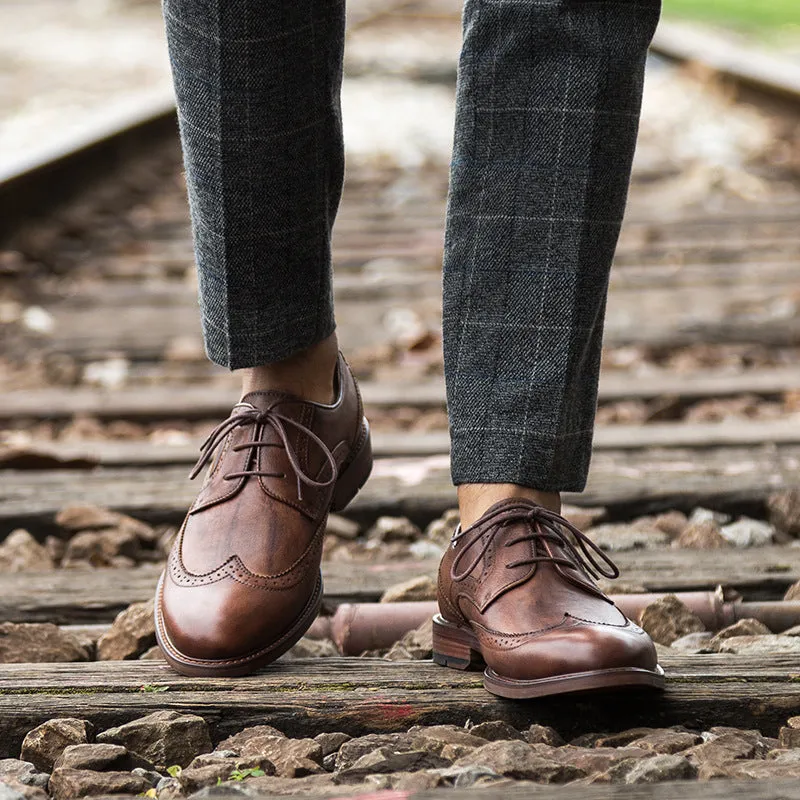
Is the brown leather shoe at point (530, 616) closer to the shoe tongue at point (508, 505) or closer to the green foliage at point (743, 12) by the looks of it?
the shoe tongue at point (508, 505)

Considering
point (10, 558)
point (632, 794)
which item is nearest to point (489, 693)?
point (632, 794)

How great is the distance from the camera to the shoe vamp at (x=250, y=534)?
142cm

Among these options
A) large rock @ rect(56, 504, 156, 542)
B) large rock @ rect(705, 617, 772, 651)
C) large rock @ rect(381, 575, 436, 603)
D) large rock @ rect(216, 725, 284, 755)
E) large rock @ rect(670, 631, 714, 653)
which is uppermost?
large rock @ rect(56, 504, 156, 542)

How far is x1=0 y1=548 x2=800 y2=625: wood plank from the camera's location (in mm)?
1729

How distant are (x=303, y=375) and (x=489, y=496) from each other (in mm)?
274

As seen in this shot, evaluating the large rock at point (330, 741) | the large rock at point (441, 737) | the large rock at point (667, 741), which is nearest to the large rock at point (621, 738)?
the large rock at point (667, 741)

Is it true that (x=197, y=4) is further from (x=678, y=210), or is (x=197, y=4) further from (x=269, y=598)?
(x=678, y=210)

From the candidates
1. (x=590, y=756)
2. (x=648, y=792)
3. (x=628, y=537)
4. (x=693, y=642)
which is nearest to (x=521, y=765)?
(x=590, y=756)

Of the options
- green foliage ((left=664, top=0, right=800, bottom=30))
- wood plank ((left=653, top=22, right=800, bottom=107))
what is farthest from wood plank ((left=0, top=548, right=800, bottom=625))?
green foliage ((left=664, top=0, right=800, bottom=30))

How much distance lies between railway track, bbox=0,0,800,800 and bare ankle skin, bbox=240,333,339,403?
12.6 inches

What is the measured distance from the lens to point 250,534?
1.42 meters

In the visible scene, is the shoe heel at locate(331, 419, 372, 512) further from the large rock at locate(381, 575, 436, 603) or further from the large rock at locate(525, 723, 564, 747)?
the large rock at locate(525, 723, 564, 747)

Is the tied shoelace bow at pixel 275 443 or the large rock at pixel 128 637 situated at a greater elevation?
the tied shoelace bow at pixel 275 443

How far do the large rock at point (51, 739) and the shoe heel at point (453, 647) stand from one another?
0.39 meters
